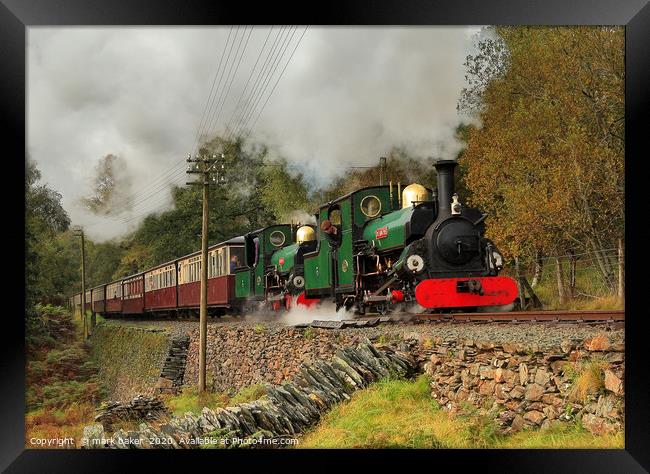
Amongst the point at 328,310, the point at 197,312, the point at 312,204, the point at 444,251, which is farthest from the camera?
the point at 197,312

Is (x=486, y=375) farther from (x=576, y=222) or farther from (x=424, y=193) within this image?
(x=424, y=193)

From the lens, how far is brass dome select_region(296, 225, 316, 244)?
1517 cm

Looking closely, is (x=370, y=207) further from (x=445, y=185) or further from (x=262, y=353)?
(x=262, y=353)

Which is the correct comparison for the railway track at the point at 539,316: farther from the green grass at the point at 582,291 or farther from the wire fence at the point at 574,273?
the wire fence at the point at 574,273

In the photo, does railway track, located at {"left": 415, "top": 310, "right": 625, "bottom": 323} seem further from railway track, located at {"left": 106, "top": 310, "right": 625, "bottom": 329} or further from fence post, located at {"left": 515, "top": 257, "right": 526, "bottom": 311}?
fence post, located at {"left": 515, "top": 257, "right": 526, "bottom": 311}

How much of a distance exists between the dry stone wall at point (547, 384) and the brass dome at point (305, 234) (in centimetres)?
754

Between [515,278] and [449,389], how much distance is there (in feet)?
9.32

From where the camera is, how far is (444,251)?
11.1m

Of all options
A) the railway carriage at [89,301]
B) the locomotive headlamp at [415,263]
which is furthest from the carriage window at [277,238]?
the railway carriage at [89,301]

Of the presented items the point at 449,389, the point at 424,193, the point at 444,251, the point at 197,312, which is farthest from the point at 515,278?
the point at 197,312

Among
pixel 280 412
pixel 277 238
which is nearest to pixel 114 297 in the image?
pixel 277 238

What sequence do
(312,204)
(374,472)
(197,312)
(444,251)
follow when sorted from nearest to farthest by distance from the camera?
(374,472) < (444,251) < (312,204) < (197,312)

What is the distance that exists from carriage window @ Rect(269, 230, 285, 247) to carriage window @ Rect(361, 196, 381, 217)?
336cm
